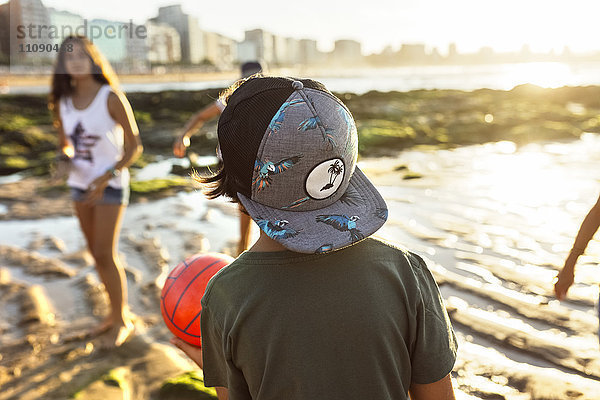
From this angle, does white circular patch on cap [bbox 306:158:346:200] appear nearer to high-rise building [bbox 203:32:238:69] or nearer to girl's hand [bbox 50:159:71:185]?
girl's hand [bbox 50:159:71:185]

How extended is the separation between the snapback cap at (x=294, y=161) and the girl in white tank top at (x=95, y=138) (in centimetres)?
304

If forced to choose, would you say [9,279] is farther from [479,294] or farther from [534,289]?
[534,289]

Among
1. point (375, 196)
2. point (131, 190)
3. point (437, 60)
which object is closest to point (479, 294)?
point (375, 196)

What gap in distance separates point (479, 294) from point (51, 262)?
5.25 m

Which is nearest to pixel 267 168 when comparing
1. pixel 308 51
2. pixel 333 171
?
pixel 333 171

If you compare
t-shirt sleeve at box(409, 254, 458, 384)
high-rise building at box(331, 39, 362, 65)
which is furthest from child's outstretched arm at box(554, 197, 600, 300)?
high-rise building at box(331, 39, 362, 65)

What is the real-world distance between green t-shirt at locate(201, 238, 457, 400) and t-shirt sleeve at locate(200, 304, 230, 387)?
0.03 meters

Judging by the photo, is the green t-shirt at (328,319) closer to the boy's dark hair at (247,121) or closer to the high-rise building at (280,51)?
the boy's dark hair at (247,121)

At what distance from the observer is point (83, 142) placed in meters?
4.15

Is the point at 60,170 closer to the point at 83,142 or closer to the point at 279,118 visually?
the point at 83,142

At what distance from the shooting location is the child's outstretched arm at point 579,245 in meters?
2.49

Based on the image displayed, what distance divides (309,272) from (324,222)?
145mm

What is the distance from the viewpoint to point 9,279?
5.86 metres

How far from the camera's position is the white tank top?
410cm
